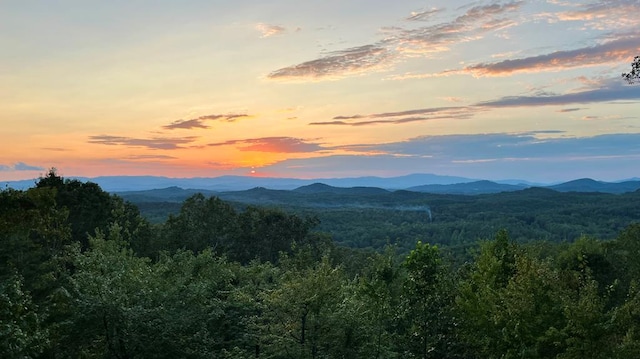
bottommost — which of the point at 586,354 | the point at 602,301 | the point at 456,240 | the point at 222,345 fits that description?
the point at 456,240

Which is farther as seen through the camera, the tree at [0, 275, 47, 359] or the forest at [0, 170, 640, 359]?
the forest at [0, 170, 640, 359]

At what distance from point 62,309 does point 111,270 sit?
350 centimetres

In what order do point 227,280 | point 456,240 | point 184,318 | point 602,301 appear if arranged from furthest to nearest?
point 456,240 < point 227,280 < point 184,318 < point 602,301

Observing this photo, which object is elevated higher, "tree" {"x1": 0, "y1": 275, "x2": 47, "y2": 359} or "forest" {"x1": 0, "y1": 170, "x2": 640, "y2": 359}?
"tree" {"x1": 0, "y1": 275, "x2": 47, "y2": 359}

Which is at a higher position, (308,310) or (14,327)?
(14,327)

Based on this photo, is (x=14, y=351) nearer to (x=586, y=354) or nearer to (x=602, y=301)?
(x=586, y=354)

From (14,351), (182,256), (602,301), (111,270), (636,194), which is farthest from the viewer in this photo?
(636,194)

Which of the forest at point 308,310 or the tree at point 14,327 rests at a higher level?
the tree at point 14,327

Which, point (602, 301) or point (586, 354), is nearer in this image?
point (586, 354)

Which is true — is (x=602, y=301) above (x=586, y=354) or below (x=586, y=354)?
above

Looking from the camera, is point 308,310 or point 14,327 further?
point 308,310

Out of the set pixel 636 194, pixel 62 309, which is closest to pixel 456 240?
pixel 636 194

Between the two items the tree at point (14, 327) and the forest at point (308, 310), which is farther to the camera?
the forest at point (308, 310)

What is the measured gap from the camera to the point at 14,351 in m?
11.3
